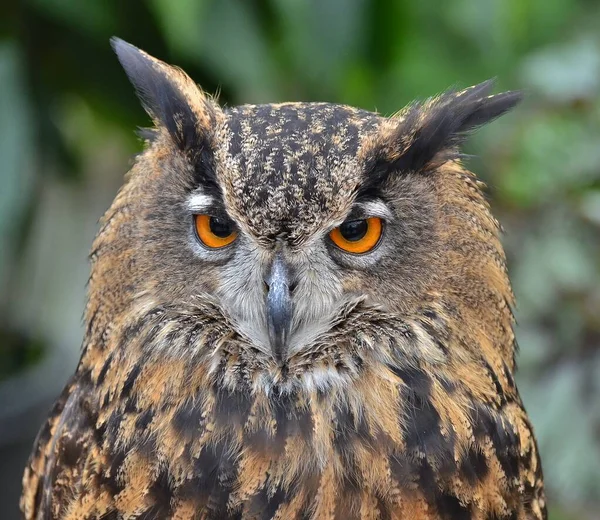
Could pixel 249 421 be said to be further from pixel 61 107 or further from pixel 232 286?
pixel 61 107

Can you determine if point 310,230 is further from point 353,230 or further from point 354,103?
point 354,103

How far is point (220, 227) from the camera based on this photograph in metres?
1.37

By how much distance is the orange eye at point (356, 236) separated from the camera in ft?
4.46

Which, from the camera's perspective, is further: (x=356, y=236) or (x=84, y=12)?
(x=84, y=12)

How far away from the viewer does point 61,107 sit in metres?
3.10

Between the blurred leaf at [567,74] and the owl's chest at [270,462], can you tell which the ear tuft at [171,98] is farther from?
the blurred leaf at [567,74]

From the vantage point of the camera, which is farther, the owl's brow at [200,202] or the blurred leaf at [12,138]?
the blurred leaf at [12,138]

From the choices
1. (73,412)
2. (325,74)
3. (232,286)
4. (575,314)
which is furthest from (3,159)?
(575,314)

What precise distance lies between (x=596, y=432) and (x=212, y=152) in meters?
1.20

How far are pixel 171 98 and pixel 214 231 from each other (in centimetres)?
24

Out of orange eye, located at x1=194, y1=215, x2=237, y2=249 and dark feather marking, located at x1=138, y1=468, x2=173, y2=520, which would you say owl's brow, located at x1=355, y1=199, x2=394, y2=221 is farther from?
dark feather marking, located at x1=138, y1=468, x2=173, y2=520

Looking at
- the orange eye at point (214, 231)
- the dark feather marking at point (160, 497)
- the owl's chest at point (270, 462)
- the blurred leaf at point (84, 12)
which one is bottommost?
the dark feather marking at point (160, 497)

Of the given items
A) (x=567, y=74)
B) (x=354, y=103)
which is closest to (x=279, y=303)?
(x=567, y=74)

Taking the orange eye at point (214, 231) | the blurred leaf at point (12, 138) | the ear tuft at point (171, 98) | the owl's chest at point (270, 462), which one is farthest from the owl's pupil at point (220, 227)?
the blurred leaf at point (12, 138)
